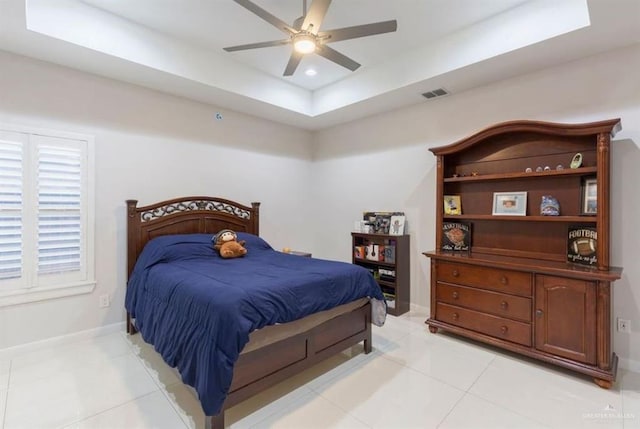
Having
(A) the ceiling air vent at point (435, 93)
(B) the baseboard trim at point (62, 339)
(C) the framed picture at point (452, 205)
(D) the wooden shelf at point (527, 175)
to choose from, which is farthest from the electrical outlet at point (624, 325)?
(B) the baseboard trim at point (62, 339)

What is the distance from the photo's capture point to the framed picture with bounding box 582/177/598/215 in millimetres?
2529

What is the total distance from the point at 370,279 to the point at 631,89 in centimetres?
265

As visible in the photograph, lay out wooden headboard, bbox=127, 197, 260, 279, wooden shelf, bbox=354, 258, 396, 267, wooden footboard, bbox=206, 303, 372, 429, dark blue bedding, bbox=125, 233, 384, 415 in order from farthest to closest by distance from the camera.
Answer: wooden shelf, bbox=354, 258, 396, 267
wooden headboard, bbox=127, 197, 260, 279
wooden footboard, bbox=206, 303, 372, 429
dark blue bedding, bbox=125, 233, 384, 415

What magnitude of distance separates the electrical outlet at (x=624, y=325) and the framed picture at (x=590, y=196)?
93 cm

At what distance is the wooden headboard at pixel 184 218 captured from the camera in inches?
129

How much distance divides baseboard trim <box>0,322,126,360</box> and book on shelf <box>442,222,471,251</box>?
3.57m

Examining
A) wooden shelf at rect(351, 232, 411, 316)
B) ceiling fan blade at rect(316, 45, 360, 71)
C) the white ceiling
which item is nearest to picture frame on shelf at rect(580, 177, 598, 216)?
the white ceiling

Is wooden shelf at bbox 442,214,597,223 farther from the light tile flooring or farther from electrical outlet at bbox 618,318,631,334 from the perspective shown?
the light tile flooring

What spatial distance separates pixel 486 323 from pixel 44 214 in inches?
162

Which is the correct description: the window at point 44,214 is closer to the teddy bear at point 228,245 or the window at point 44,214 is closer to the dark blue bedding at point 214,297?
the dark blue bedding at point 214,297

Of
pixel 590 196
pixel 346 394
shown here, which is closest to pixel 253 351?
pixel 346 394

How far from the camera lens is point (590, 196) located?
2.57 metres

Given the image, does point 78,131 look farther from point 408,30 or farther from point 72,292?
point 408,30

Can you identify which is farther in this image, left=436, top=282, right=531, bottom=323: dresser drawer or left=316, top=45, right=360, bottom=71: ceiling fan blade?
left=436, top=282, right=531, bottom=323: dresser drawer
